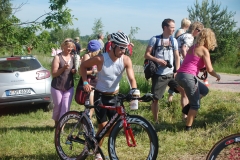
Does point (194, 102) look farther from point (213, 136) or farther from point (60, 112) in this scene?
point (60, 112)

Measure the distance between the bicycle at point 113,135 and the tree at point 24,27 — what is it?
21.0 feet

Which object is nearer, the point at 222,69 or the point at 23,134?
the point at 23,134

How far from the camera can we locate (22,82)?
28.4 feet

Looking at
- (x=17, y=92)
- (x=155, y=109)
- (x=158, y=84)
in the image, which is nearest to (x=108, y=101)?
(x=158, y=84)

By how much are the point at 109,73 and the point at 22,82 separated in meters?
4.59

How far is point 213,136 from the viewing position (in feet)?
18.7

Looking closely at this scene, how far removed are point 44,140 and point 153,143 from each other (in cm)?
279

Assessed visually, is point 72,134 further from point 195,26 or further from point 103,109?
point 195,26

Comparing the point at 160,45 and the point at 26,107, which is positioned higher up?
the point at 160,45

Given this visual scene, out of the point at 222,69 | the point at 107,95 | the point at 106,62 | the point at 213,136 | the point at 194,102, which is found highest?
the point at 106,62

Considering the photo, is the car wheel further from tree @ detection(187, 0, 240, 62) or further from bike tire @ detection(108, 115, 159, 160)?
tree @ detection(187, 0, 240, 62)

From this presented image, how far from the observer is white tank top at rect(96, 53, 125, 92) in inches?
181

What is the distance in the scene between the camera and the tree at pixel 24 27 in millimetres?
10836

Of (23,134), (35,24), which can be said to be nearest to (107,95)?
(23,134)
